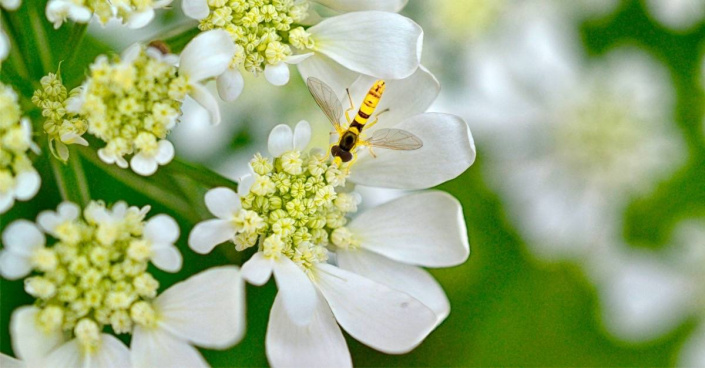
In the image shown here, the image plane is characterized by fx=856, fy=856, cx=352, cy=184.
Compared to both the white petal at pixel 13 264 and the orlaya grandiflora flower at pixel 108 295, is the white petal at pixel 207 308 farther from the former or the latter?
the white petal at pixel 13 264

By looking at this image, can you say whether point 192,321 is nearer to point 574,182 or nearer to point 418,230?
point 418,230

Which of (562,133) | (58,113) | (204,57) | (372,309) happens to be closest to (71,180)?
(58,113)

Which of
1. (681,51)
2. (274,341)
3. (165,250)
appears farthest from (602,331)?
(165,250)

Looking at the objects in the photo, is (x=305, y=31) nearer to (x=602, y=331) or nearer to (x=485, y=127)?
(x=485, y=127)

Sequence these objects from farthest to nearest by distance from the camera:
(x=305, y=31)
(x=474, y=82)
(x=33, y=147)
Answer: (x=474, y=82) → (x=305, y=31) → (x=33, y=147)

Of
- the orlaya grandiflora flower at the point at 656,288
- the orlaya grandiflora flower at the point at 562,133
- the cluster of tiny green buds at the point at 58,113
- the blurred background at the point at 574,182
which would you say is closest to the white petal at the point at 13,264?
the cluster of tiny green buds at the point at 58,113

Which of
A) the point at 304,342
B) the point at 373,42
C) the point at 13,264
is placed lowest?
the point at 304,342

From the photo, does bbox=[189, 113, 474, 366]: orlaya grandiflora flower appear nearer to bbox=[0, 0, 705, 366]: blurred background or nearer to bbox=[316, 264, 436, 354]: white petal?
bbox=[316, 264, 436, 354]: white petal
